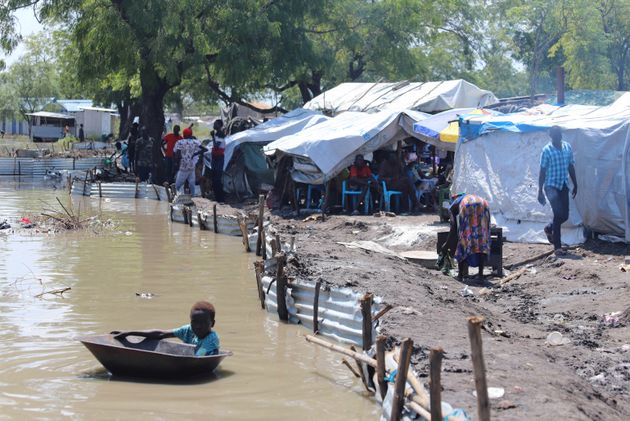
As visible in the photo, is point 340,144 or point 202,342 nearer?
point 202,342

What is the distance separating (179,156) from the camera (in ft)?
76.0

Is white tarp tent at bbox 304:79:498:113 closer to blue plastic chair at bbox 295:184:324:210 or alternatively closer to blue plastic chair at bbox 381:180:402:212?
blue plastic chair at bbox 295:184:324:210

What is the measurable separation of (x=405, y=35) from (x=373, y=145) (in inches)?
636

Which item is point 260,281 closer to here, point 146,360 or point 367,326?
point 367,326

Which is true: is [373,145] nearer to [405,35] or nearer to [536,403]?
[536,403]

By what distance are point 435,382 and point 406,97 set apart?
1867cm

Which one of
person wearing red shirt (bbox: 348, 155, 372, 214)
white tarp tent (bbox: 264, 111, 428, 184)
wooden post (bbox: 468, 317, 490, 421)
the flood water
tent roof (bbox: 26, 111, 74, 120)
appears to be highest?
tent roof (bbox: 26, 111, 74, 120)

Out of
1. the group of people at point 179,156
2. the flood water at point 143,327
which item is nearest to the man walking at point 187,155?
the group of people at point 179,156

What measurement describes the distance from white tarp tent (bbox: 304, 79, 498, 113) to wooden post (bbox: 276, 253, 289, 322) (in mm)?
12509

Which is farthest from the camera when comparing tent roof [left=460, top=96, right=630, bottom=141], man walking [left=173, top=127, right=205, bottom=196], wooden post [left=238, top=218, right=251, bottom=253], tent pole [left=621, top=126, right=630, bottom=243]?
man walking [left=173, top=127, right=205, bottom=196]

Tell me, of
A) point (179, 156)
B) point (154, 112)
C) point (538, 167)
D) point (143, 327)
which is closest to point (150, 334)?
point (143, 327)

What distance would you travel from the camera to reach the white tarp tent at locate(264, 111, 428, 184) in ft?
61.2

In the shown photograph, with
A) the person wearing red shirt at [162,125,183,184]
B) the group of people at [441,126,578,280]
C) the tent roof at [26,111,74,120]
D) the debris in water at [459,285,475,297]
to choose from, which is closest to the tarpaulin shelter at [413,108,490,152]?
the group of people at [441,126,578,280]

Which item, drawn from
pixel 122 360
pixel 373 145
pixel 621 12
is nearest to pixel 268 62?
pixel 373 145
